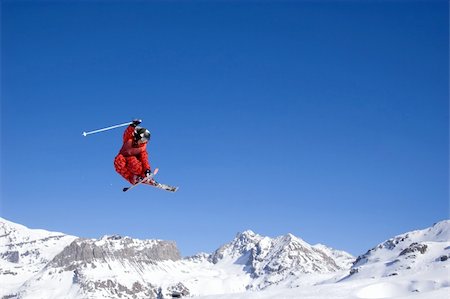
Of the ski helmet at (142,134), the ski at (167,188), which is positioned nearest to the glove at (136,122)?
the ski helmet at (142,134)

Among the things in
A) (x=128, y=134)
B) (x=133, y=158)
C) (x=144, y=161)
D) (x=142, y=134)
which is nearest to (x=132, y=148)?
(x=133, y=158)

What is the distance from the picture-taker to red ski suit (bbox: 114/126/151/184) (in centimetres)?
3312

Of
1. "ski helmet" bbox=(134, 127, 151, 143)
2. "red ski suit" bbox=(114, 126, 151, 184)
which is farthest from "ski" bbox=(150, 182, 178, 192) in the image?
"ski helmet" bbox=(134, 127, 151, 143)

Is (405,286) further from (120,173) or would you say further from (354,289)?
(120,173)

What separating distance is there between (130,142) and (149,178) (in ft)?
8.21

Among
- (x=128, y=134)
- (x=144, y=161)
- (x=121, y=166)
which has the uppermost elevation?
(x=128, y=134)

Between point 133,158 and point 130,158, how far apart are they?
0.18 meters

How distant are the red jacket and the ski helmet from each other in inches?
19.1

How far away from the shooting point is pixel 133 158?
109 ft

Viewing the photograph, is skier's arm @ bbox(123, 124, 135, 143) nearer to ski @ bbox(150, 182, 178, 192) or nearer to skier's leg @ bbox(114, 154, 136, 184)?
skier's leg @ bbox(114, 154, 136, 184)

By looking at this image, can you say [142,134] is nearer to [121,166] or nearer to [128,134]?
[128,134]

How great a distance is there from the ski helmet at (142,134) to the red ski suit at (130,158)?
49 centimetres

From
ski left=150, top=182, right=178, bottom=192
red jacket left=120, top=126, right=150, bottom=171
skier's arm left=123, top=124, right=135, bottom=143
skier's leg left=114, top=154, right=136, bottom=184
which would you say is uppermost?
skier's arm left=123, top=124, right=135, bottom=143

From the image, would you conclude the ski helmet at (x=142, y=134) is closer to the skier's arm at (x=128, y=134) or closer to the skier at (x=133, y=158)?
the skier at (x=133, y=158)
